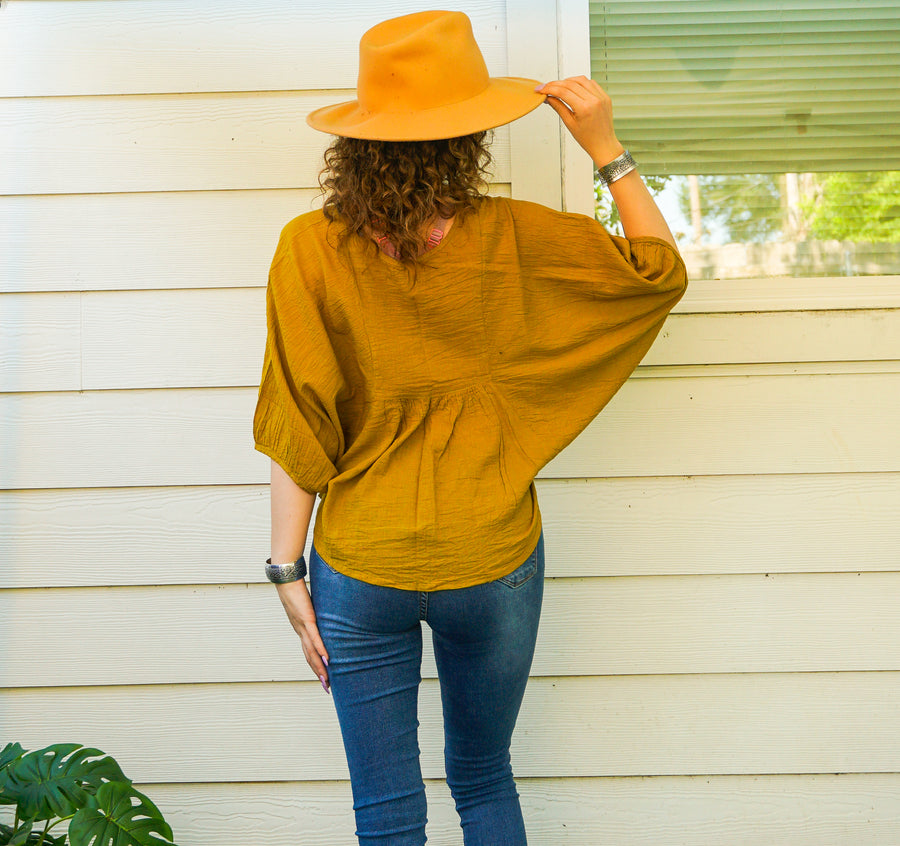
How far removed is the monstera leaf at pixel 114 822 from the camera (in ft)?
4.28

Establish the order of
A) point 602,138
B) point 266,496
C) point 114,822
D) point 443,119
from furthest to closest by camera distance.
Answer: point 266,496 < point 114,822 < point 602,138 < point 443,119

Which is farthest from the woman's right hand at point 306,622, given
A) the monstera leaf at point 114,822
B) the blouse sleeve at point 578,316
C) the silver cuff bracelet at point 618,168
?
the silver cuff bracelet at point 618,168

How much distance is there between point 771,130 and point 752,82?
0.10 m

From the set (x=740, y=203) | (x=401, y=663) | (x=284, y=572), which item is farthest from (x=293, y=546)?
(x=740, y=203)

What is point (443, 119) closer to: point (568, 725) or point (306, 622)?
point (306, 622)

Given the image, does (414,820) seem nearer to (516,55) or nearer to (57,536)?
(57,536)

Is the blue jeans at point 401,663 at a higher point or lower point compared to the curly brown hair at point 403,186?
lower

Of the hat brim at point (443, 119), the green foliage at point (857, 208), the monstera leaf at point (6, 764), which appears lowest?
the monstera leaf at point (6, 764)

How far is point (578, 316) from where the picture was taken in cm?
118

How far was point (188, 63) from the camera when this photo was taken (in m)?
1.58

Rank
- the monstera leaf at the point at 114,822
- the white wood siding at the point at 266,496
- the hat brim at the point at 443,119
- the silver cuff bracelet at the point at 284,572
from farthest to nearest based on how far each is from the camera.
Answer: the white wood siding at the point at 266,496
the monstera leaf at the point at 114,822
the silver cuff bracelet at the point at 284,572
the hat brim at the point at 443,119

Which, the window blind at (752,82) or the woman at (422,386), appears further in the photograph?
the window blind at (752,82)

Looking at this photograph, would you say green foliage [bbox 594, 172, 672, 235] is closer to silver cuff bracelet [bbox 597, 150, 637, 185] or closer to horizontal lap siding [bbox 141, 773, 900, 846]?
silver cuff bracelet [bbox 597, 150, 637, 185]

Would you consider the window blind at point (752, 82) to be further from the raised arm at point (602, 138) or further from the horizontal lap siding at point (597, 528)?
the horizontal lap siding at point (597, 528)
